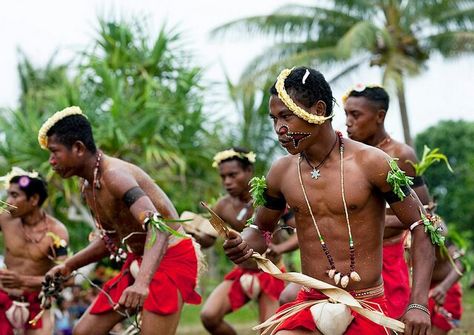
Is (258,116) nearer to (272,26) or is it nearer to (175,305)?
(272,26)

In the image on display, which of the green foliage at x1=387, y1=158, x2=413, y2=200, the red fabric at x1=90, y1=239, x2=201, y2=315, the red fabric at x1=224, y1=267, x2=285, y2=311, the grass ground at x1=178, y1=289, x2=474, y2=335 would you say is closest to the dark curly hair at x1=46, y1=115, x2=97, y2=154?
the red fabric at x1=90, y1=239, x2=201, y2=315

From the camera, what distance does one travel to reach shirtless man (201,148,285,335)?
7.98m

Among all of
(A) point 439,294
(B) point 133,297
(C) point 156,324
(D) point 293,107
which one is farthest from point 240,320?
(D) point 293,107

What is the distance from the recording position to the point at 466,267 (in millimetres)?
7578

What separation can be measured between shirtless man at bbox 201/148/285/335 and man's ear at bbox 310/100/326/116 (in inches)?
138

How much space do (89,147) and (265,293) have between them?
9.05 feet

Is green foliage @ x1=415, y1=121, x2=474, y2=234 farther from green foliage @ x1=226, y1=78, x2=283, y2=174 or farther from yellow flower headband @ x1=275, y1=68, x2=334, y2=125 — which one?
yellow flower headband @ x1=275, y1=68, x2=334, y2=125

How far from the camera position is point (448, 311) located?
24.4ft

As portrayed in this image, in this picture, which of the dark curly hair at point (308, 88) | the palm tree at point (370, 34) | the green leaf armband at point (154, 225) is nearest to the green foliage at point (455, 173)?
the palm tree at point (370, 34)

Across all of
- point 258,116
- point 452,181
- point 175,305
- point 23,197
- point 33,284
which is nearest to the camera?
point 175,305

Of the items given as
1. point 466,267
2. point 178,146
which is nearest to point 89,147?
point 466,267

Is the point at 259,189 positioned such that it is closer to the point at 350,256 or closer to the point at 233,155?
the point at 350,256

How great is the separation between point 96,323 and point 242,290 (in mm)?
2453

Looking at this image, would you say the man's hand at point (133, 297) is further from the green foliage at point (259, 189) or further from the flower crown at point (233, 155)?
the flower crown at point (233, 155)
